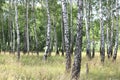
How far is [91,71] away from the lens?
16.8 meters

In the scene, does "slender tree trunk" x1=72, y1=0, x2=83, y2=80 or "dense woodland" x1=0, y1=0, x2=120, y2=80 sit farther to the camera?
"dense woodland" x1=0, y1=0, x2=120, y2=80

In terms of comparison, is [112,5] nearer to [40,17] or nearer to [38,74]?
[40,17]

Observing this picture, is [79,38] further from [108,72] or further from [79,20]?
[108,72]

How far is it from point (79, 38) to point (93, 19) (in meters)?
28.8

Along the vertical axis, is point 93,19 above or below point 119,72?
above

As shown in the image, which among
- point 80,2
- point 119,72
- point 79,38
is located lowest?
point 119,72

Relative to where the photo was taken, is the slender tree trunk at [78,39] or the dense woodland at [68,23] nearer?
the slender tree trunk at [78,39]

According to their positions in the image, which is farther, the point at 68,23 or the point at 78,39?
the point at 68,23

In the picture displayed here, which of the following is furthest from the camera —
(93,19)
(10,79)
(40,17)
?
(40,17)

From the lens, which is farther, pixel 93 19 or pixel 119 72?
pixel 93 19

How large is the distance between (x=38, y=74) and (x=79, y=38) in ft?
9.47

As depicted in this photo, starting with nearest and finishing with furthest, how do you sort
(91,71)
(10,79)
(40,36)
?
1. (10,79)
2. (91,71)
3. (40,36)

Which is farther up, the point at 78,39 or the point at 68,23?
the point at 68,23

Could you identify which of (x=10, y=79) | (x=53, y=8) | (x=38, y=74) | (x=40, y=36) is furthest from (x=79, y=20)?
(x=40, y=36)
